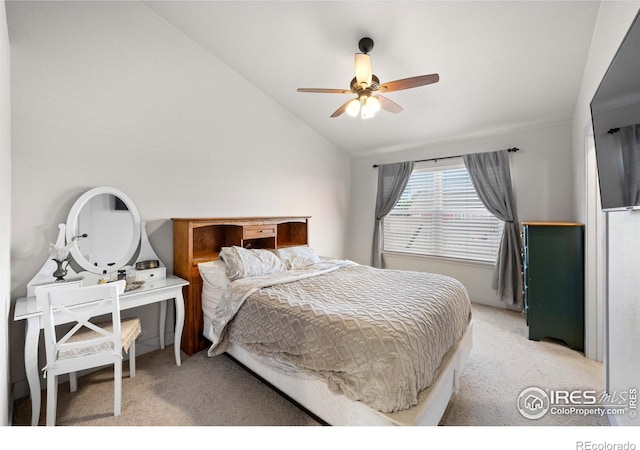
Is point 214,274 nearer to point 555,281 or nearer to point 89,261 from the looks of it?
point 89,261

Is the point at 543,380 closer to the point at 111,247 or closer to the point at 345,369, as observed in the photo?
the point at 345,369

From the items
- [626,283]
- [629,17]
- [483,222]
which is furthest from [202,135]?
[483,222]

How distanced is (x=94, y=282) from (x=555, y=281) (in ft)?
13.7

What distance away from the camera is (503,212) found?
338cm

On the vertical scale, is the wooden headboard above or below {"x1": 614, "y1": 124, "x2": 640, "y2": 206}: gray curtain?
below

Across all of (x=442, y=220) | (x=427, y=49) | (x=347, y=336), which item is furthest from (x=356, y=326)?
(x=442, y=220)

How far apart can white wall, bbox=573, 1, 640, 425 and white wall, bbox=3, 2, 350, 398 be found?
3.14 m

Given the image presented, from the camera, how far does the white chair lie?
59.9 inches

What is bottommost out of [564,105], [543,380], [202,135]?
[543,380]

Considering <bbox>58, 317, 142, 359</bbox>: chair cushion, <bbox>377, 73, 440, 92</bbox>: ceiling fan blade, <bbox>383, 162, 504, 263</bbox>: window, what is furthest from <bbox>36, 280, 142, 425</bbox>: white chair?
<bbox>383, 162, 504, 263</bbox>: window

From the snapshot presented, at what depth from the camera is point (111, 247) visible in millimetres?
2318

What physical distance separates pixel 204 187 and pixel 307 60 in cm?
176

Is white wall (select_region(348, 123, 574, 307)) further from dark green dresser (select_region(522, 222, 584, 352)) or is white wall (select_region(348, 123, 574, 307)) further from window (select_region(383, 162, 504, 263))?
dark green dresser (select_region(522, 222, 584, 352))
